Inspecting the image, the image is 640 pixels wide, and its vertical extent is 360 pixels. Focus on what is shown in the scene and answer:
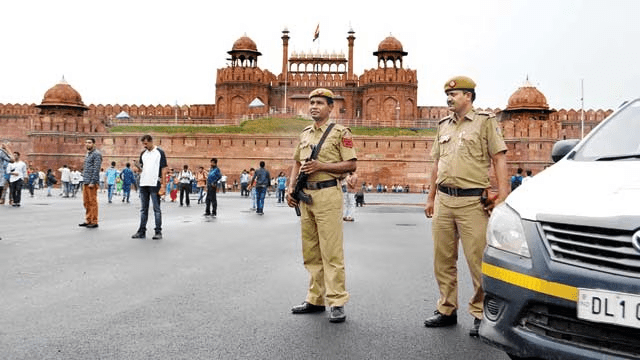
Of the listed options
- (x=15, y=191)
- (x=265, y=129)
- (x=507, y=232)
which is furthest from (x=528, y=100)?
(x=507, y=232)

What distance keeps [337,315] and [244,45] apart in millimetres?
52459

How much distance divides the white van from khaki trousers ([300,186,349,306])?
141 cm

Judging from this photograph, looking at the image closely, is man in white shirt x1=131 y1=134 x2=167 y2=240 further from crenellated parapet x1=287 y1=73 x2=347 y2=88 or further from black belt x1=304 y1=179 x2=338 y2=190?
crenellated parapet x1=287 y1=73 x2=347 y2=88

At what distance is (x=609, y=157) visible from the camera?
2.91 m

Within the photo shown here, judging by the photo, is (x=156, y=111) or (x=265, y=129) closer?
(x=265, y=129)

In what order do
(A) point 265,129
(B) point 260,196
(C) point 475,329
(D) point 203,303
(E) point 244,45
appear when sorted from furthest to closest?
(E) point 244,45, (A) point 265,129, (B) point 260,196, (D) point 203,303, (C) point 475,329

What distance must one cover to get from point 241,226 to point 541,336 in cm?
898

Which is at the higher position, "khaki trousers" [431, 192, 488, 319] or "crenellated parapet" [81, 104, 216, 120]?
"crenellated parapet" [81, 104, 216, 120]

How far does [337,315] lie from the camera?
378 centimetres

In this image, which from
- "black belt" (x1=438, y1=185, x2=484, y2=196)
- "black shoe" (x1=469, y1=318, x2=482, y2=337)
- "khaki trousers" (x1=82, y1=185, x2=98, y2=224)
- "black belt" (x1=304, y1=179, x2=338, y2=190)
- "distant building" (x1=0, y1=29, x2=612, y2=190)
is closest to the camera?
"black shoe" (x1=469, y1=318, x2=482, y2=337)

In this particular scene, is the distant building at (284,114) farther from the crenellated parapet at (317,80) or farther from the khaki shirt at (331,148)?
the khaki shirt at (331,148)

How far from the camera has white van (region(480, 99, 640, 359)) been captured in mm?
2084

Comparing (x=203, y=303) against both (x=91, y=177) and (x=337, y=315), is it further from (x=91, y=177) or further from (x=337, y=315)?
(x=91, y=177)

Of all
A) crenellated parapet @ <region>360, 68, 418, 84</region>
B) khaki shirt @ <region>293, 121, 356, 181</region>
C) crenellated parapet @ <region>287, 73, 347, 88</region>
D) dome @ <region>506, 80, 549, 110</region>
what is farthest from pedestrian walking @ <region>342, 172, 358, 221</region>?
crenellated parapet @ <region>287, 73, 347, 88</region>
